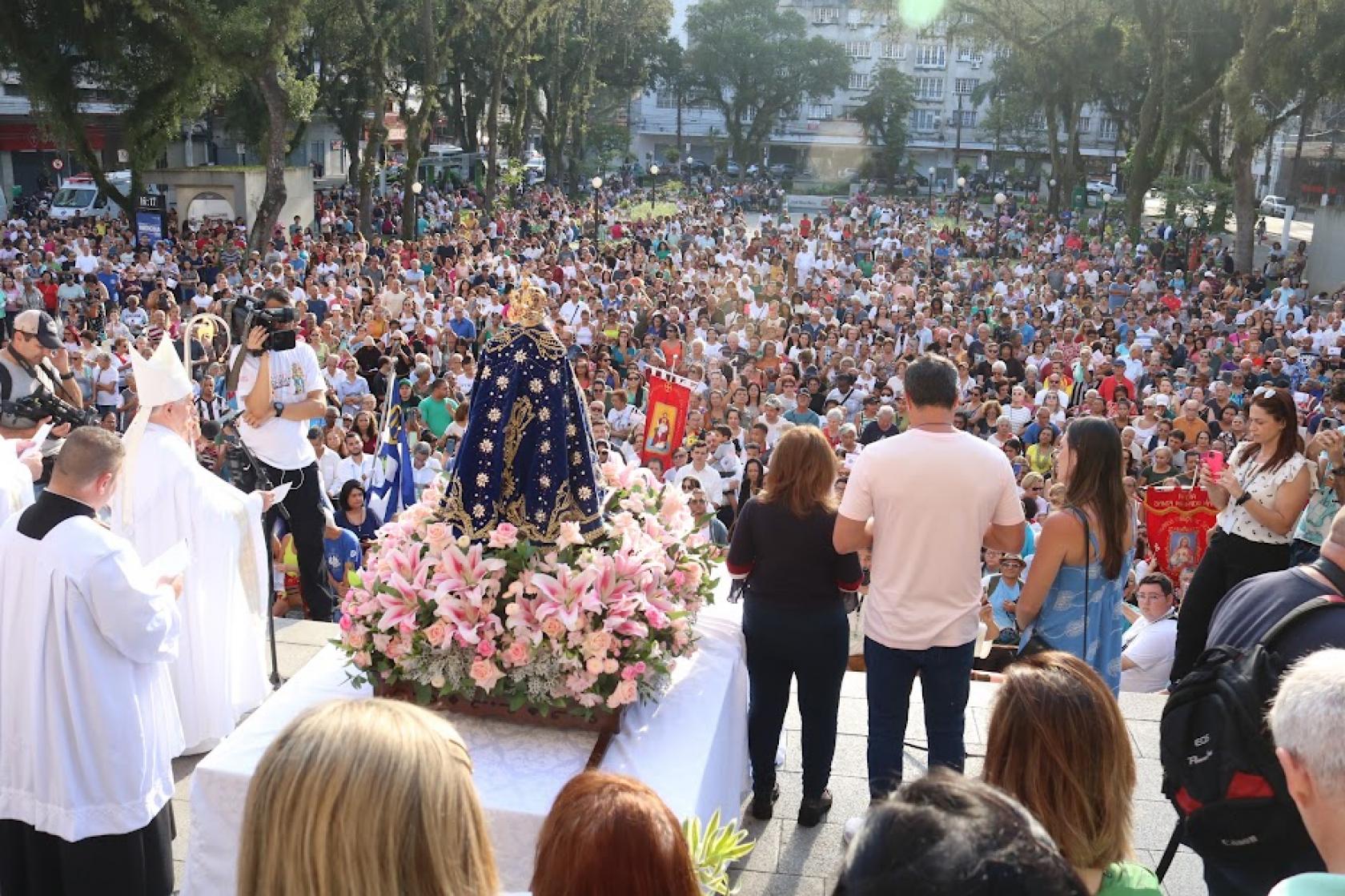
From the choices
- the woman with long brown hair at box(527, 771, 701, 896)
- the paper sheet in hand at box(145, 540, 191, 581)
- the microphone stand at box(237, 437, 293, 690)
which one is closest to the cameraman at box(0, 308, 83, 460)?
the microphone stand at box(237, 437, 293, 690)

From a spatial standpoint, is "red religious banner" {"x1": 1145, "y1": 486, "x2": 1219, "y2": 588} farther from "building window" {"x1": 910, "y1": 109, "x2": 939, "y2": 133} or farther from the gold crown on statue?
"building window" {"x1": 910, "y1": 109, "x2": 939, "y2": 133}

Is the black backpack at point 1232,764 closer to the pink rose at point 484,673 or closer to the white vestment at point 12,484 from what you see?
the pink rose at point 484,673

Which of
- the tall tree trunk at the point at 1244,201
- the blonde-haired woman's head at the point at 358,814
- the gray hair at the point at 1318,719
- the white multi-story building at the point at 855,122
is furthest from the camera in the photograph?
the white multi-story building at the point at 855,122

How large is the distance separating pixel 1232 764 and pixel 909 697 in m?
1.54

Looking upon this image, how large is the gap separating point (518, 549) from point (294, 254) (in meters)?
21.2

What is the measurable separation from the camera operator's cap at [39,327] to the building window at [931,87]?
8069 centimetres

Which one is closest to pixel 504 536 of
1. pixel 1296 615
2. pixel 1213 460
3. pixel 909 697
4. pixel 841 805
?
pixel 909 697

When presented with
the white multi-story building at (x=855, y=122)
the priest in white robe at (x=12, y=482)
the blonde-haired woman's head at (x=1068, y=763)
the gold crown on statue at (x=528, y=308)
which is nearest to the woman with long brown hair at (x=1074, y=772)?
the blonde-haired woman's head at (x=1068, y=763)

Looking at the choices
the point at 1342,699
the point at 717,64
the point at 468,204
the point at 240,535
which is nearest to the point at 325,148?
the point at 468,204

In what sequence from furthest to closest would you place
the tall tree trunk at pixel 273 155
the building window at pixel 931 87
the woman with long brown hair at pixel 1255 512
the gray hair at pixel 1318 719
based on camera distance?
1. the building window at pixel 931 87
2. the tall tree trunk at pixel 273 155
3. the woman with long brown hair at pixel 1255 512
4. the gray hair at pixel 1318 719

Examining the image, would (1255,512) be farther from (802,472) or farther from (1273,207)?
(1273,207)

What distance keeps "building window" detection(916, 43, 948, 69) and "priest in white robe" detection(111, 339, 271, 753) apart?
81.5 m

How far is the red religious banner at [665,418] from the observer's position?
36.8ft

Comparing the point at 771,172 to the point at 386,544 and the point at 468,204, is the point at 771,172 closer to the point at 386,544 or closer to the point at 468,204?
the point at 468,204
